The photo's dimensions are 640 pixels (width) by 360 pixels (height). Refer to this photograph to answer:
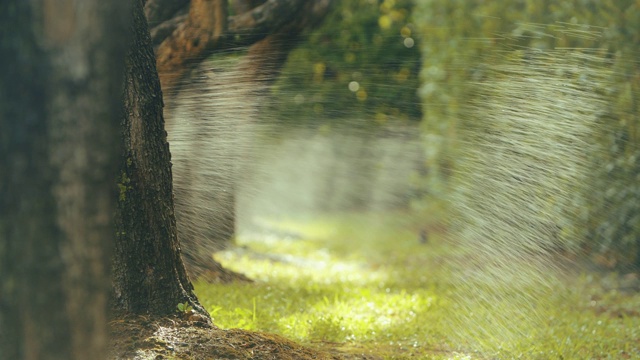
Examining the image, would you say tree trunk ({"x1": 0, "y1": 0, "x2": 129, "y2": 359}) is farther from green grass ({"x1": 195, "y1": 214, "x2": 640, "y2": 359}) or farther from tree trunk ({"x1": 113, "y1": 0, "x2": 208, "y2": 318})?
green grass ({"x1": 195, "y1": 214, "x2": 640, "y2": 359})

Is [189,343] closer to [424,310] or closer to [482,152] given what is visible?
[424,310]

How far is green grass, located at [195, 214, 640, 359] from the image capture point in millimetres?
4523

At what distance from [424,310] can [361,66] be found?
7.43 m

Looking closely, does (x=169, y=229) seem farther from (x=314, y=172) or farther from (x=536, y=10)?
(x=314, y=172)

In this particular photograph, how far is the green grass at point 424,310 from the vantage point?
4.52 m

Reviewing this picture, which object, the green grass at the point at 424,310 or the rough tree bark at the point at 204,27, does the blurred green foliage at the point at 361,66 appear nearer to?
the green grass at the point at 424,310

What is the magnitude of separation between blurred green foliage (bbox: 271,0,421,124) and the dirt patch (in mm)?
7917

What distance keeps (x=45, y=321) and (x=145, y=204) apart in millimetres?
1578

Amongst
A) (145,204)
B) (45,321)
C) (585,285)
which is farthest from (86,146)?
(585,285)

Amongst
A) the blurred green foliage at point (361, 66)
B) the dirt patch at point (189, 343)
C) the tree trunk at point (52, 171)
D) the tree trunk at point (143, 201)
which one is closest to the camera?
the tree trunk at point (52, 171)

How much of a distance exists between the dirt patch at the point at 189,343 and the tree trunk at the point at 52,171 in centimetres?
125

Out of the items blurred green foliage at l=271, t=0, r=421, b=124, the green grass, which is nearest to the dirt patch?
the green grass

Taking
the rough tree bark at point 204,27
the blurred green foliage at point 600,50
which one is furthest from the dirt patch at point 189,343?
the blurred green foliage at point 600,50

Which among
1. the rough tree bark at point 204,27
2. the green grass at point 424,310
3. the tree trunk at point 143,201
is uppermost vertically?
the rough tree bark at point 204,27
